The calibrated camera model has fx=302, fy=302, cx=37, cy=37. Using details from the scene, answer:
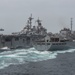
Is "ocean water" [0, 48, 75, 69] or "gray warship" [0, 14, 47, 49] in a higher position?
"gray warship" [0, 14, 47, 49]

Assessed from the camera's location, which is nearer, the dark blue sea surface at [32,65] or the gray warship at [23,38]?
the dark blue sea surface at [32,65]

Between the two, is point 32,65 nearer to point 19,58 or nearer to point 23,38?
point 19,58

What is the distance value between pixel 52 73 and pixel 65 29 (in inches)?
5866

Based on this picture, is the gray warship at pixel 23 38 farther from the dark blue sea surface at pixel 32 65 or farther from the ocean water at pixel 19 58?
the dark blue sea surface at pixel 32 65

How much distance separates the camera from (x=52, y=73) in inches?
1769

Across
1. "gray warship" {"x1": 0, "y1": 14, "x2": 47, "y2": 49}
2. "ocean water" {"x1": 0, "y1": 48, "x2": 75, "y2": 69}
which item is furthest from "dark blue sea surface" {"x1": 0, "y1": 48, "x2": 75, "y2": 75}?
"gray warship" {"x1": 0, "y1": 14, "x2": 47, "y2": 49}

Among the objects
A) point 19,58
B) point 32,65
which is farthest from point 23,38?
point 32,65

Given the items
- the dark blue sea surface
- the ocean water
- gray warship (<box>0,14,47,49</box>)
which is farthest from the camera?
gray warship (<box>0,14,47,49</box>)

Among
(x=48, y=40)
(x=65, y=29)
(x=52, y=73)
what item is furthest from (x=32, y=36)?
(x=52, y=73)

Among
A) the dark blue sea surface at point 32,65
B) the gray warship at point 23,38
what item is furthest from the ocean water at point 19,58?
the gray warship at point 23,38

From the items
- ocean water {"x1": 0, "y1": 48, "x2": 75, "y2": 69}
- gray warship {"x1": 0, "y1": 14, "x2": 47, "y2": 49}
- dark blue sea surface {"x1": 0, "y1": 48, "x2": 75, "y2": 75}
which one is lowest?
dark blue sea surface {"x1": 0, "y1": 48, "x2": 75, "y2": 75}

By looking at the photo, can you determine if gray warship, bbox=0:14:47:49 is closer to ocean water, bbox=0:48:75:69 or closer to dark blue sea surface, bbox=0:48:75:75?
ocean water, bbox=0:48:75:69

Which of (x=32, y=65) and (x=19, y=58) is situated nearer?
(x=32, y=65)

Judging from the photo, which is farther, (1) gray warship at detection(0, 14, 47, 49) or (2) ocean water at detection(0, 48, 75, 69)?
(1) gray warship at detection(0, 14, 47, 49)
